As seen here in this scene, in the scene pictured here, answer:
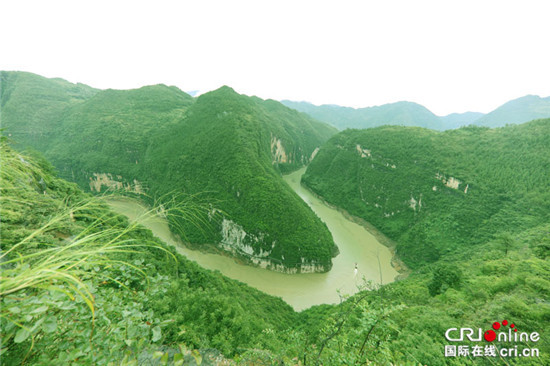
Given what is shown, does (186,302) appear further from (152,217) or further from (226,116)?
(226,116)

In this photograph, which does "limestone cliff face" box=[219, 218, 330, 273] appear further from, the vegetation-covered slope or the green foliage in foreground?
the vegetation-covered slope

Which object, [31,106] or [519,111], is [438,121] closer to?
[519,111]

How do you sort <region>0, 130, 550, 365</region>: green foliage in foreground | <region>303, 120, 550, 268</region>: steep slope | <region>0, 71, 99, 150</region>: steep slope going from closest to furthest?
<region>0, 130, 550, 365</region>: green foliage in foreground
<region>303, 120, 550, 268</region>: steep slope
<region>0, 71, 99, 150</region>: steep slope

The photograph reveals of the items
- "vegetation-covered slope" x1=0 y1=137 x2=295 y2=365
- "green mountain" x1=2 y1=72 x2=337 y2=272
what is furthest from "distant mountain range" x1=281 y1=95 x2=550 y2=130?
"vegetation-covered slope" x1=0 y1=137 x2=295 y2=365

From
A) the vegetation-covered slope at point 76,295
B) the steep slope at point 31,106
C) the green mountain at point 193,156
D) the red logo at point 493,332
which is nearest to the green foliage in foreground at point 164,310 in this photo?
the vegetation-covered slope at point 76,295

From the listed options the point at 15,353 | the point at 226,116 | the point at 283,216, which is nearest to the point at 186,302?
the point at 15,353
